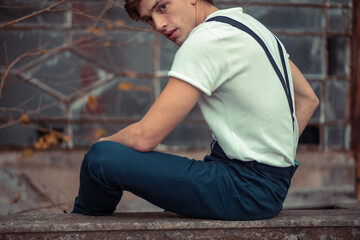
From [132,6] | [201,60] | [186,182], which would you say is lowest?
[186,182]

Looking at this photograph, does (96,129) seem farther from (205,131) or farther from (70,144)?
(205,131)

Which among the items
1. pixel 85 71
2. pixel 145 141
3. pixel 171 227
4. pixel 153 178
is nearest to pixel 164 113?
pixel 145 141

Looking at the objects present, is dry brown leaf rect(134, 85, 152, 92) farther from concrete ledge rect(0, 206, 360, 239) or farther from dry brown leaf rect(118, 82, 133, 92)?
concrete ledge rect(0, 206, 360, 239)

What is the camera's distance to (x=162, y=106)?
1933 millimetres

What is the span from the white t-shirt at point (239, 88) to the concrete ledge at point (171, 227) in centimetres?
29

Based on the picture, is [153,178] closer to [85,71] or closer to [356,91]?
[85,71]

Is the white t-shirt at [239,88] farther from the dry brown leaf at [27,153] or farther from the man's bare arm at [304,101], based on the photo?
the dry brown leaf at [27,153]

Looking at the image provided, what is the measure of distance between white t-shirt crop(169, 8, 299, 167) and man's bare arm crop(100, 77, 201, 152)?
41 mm

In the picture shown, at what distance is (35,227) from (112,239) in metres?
0.31

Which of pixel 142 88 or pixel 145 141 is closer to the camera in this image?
pixel 145 141

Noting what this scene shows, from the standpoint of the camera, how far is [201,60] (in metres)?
1.91

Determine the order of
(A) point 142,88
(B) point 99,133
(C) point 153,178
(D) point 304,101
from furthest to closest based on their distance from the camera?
(A) point 142,88 < (B) point 99,133 < (D) point 304,101 < (C) point 153,178

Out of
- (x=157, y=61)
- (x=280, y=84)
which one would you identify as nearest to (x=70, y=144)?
(x=157, y=61)

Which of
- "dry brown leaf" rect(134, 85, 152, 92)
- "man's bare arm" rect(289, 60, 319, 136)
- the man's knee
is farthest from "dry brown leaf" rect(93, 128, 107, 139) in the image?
the man's knee
